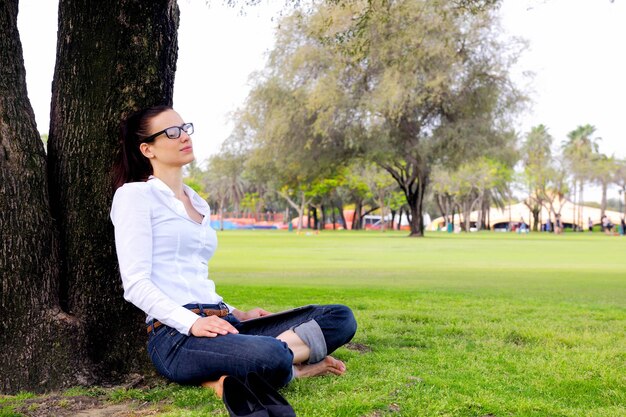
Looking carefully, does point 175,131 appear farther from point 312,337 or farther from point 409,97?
point 409,97

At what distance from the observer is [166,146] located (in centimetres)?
423

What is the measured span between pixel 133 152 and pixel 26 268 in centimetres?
98

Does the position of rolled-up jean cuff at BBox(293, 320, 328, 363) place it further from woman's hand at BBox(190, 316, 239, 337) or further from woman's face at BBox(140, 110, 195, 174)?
woman's face at BBox(140, 110, 195, 174)

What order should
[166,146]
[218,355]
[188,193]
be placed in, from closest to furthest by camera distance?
[218,355], [166,146], [188,193]

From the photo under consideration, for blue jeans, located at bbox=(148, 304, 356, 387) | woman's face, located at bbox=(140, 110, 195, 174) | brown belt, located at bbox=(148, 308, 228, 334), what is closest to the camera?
blue jeans, located at bbox=(148, 304, 356, 387)

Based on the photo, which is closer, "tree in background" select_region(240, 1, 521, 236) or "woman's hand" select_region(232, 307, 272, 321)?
"woman's hand" select_region(232, 307, 272, 321)

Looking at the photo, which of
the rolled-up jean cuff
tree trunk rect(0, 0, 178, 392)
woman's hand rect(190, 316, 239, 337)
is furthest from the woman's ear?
the rolled-up jean cuff

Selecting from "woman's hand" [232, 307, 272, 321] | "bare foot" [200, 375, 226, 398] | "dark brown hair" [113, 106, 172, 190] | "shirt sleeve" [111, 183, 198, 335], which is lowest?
"bare foot" [200, 375, 226, 398]

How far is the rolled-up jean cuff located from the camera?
430 cm

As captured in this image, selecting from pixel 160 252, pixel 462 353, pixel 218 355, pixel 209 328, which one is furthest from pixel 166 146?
pixel 462 353

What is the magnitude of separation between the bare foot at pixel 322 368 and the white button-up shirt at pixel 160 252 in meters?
0.66

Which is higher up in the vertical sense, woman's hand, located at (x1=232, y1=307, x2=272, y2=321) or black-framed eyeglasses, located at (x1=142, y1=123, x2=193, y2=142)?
black-framed eyeglasses, located at (x1=142, y1=123, x2=193, y2=142)

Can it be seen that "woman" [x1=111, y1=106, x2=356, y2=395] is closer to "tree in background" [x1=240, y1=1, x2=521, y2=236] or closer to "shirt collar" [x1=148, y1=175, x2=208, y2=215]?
"shirt collar" [x1=148, y1=175, x2=208, y2=215]

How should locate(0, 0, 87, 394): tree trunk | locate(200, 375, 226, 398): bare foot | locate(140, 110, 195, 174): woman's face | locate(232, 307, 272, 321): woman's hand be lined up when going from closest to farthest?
locate(200, 375, 226, 398): bare foot < locate(140, 110, 195, 174): woman's face < locate(0, 0, 87, 394): tree trunk < locate(232, 307, 272, 321): woman's hand
